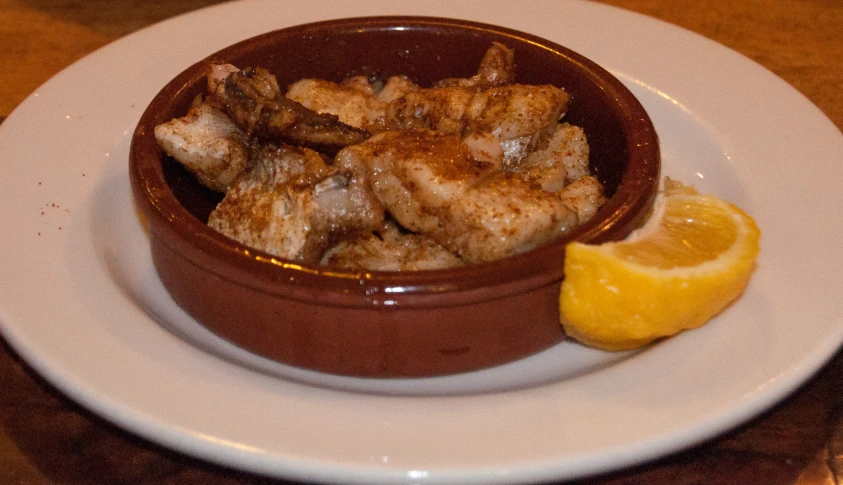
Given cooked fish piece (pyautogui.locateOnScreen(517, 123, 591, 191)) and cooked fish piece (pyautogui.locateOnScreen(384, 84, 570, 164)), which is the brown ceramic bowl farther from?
cooked fish piece (pyautogui.locateOnScreen(384, 84, 570, 164))

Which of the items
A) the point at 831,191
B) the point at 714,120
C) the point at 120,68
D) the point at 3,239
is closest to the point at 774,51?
the point at 714,120

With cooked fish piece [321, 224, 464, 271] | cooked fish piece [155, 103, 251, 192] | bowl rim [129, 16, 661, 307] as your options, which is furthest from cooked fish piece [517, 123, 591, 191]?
cooked fish piece [155, 103, 251, 192]

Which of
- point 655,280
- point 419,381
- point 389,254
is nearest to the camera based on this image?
point 655,280

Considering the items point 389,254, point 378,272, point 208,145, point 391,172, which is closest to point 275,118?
point 208,145

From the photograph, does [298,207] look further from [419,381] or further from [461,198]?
[419,381]

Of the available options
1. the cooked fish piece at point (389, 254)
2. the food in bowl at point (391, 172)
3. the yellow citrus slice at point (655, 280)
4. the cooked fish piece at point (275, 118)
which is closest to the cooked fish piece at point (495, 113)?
the food in bowl at point (391, 172)

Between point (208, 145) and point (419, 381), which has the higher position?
point (208, 145)
